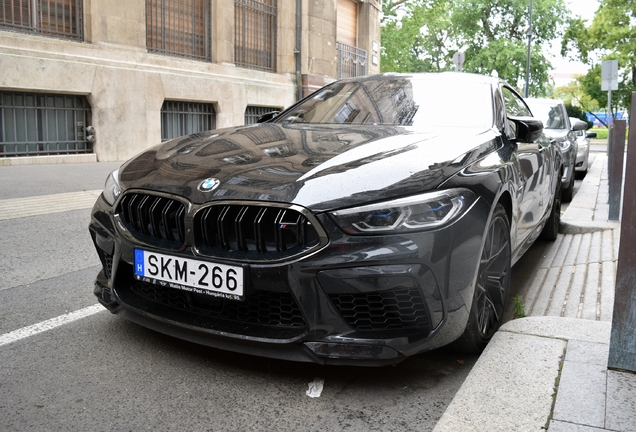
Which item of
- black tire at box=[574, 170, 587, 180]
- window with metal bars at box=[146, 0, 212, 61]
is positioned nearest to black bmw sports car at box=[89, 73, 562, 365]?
black tire at box=[574, 170, 587, 180]

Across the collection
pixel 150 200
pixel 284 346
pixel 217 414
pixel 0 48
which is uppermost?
pixel 0 48

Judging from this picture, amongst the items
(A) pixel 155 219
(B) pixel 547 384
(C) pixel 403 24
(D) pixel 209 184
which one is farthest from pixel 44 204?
(C) pixel 403 24

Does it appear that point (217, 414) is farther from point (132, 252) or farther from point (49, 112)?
point (49, 112)

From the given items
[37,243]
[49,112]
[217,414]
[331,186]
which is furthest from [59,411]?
[49,112]

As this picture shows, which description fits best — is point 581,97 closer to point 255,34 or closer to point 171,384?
point 255,34

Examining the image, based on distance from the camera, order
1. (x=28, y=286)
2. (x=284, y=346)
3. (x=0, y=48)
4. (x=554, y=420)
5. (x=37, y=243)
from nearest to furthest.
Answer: (x=554, y=420), (x=284, y=346), (x=28, y=286), (x=37, y=243), (x=0, y=48)

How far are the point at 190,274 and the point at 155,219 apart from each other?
1.07ft

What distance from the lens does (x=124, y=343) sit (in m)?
3.22

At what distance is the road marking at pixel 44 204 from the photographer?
694 centimetres

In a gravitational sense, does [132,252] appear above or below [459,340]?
above

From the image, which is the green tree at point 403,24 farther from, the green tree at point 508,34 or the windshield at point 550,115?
the windshield at point 550,115

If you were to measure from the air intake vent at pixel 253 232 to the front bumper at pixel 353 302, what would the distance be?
0.18 feet

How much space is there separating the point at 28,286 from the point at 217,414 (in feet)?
7.66

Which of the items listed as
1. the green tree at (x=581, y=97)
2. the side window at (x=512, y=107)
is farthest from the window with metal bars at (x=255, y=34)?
the green tree at (x=581, y=97)
